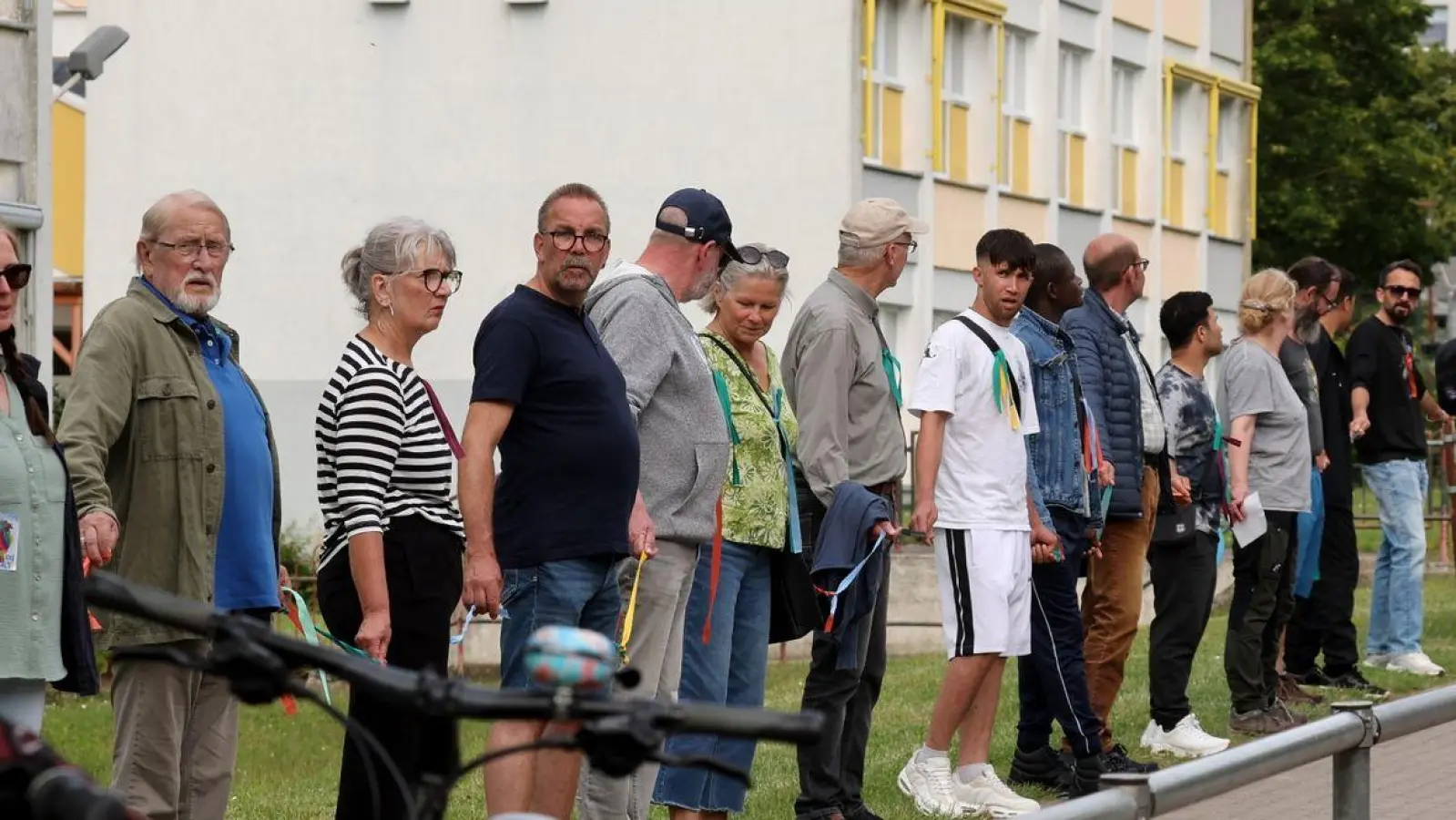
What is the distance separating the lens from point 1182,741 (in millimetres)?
11266

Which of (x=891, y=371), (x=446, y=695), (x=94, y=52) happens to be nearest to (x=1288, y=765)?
(x=446, y=695)

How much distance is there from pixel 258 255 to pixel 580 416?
94.1 ft

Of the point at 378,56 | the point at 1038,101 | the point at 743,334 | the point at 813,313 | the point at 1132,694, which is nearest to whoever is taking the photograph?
the point at 743,334

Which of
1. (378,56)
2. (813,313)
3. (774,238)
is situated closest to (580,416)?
(813,313)

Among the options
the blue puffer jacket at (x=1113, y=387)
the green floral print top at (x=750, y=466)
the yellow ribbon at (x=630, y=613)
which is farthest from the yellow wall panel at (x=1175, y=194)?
the yellow ribbon at (x=630, y=613)

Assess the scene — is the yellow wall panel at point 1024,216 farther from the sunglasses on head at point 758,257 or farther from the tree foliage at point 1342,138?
the sunglasses on head at point 758,257

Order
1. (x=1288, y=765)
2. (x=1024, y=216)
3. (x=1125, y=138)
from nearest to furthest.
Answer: (x=1288, y=765) → (x=1024, y=216) → (x=1125, y=138)

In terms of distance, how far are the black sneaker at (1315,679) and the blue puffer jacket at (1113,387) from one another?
398 cm

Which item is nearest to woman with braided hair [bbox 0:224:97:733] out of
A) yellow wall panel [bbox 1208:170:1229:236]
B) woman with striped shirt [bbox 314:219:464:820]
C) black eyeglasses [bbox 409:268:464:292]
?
woman with striped shirt [bbox 314:219:464:820]

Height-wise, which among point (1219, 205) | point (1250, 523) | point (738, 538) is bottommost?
point (1250, 523)

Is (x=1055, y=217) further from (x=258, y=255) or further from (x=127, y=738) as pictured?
(x=127, y=738)

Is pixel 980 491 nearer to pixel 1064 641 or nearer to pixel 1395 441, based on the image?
pixel 1064 641

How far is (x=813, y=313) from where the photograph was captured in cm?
914

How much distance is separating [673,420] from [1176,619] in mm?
4280
